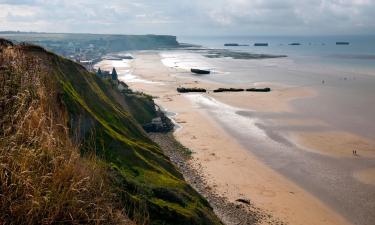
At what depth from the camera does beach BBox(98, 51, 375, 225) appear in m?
27.4

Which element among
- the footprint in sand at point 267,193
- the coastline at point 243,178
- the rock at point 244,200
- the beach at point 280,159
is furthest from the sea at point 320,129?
the rock at point 244,200

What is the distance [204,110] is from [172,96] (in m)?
15.1

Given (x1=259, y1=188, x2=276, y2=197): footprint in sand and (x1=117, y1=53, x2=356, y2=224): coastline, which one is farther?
(x1=259, y1=188, x2=276, y2=197): footprint in sand

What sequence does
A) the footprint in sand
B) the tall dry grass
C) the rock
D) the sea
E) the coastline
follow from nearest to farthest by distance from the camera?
the tall dry grass → the coastline → the rock → the footprint in sand → the sea

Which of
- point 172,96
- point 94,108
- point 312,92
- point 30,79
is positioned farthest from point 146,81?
point 30,79

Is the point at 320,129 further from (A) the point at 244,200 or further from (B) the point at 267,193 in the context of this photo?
(A) the point at 244,200

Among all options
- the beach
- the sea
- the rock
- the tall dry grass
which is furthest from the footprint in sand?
the tall dry grass

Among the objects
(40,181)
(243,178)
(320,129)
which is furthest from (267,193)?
(40,181)

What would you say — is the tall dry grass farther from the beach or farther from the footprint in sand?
the footprint in sand

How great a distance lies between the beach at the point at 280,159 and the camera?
2739 centimetres

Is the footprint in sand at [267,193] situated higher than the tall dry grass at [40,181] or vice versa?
the tall dry grass at [40,181]

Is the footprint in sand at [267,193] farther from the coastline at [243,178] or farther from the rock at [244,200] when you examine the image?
the rock at [244,200]

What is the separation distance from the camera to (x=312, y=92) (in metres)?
79.9

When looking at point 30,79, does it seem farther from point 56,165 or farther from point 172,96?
point 172,96
